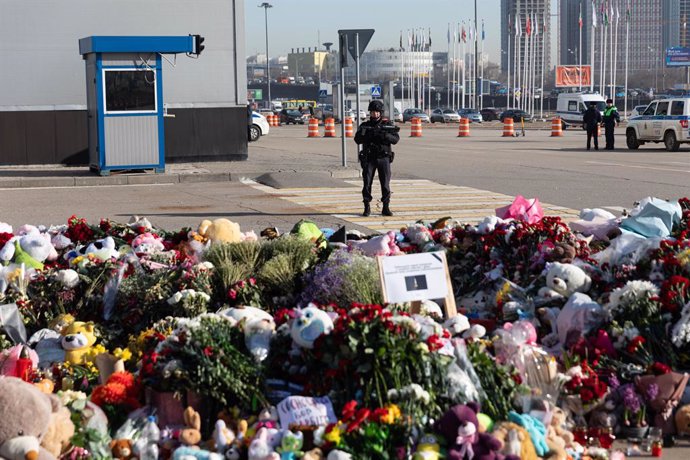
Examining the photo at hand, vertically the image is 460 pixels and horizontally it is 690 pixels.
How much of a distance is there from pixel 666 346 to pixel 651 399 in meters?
0.49

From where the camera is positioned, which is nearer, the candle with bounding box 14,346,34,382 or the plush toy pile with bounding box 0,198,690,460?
the plush toy pile with bounding box 0,198,690,460

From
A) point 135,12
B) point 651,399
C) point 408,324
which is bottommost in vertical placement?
point 651,399

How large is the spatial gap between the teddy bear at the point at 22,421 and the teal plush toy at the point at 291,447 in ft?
3.27

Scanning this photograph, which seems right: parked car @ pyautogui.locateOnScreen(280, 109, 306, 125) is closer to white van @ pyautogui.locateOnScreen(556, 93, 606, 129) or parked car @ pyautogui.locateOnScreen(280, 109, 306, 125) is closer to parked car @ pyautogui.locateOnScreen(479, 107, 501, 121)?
white van @ pyautogui.locateOnScreen(556, 93, 606, 129)

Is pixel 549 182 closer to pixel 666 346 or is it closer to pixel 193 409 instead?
pixel 666 346

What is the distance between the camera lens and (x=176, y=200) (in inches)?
721

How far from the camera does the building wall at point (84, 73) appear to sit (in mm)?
24500

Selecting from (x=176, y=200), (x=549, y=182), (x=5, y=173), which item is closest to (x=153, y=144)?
(x=5, y=173)

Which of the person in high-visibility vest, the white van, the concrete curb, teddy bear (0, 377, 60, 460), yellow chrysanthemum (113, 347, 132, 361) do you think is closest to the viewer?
teddy bear (0, 377, 60, 460)

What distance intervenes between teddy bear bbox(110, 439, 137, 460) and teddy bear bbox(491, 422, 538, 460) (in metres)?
1.66

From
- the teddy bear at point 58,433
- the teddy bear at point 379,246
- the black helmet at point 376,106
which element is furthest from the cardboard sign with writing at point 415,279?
the black helmet at point 376,106

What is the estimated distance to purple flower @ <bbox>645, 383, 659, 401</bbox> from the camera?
18.7ft

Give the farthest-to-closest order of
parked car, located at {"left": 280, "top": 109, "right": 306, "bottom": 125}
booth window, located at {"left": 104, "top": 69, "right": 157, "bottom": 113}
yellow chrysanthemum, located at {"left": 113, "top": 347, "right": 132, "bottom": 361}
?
parked car, located at {"left": 280, "top": 109, "right": 306, "bottom": 125}
booth window, located at {"left": 104, "top": 69, "right": 157, "bottom": 113}
yellow chrysanthemum, located at {"left": 113, "top": 347, "right": 132, "bottom": 361}

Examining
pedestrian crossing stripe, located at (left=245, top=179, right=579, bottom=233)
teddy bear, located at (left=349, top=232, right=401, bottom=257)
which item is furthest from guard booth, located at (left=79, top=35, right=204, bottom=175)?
teddy bear, located at (left=349, top=232, right=401, bottom=257)
